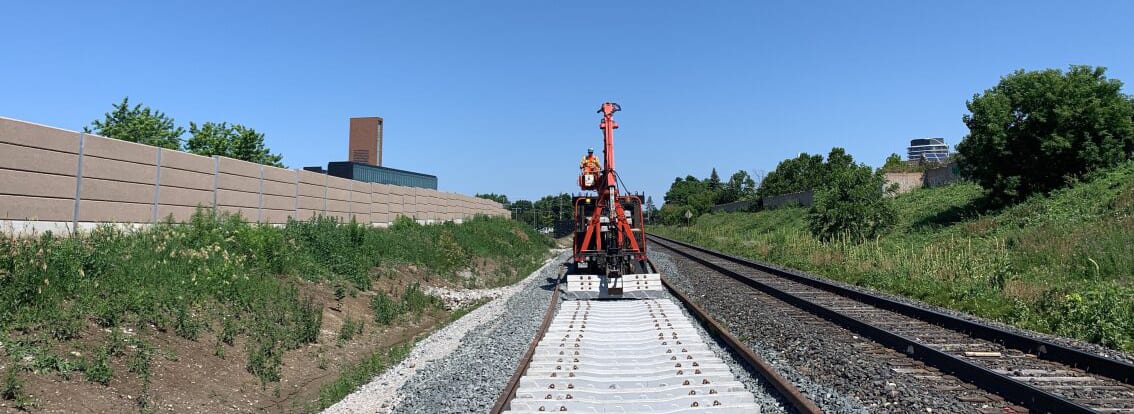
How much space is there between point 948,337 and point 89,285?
37.8 feet

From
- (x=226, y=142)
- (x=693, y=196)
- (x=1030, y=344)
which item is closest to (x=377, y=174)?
(x=226, y=142)

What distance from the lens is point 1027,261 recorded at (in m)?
16.9

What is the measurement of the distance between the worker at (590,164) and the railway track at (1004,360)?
305 inches

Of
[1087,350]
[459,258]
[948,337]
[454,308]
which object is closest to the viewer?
[1087,350]

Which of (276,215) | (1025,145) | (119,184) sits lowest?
(276,215)

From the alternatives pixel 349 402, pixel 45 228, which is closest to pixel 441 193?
pixel 45 228

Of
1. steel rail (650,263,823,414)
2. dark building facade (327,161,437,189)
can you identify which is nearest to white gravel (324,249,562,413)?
steel rail (650,263,823,414)

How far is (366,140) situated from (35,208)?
80.6m

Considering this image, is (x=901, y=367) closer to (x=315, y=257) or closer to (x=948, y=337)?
(x=948, y=337)

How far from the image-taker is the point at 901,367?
773cm

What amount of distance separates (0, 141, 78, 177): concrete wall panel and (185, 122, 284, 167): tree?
31363mm

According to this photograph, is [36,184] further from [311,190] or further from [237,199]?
[311,190]

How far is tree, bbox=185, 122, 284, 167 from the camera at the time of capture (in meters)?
40.1

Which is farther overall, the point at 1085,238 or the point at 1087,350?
the point at 1085,238
